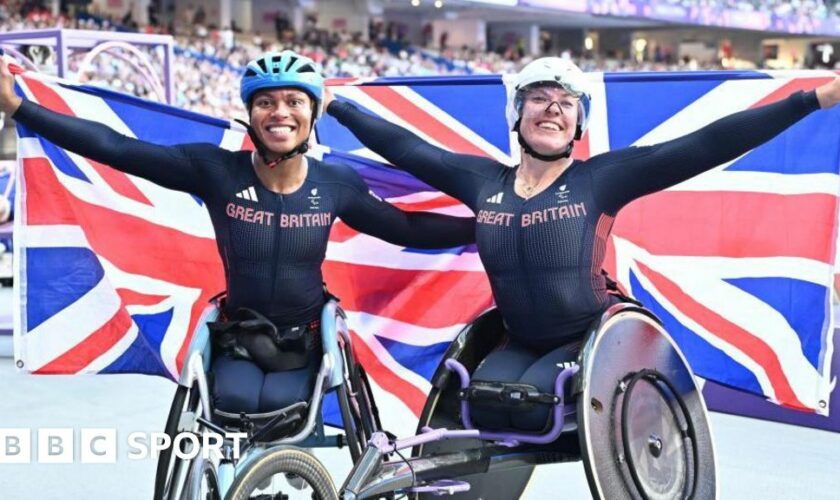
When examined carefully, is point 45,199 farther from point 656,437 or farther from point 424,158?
point 656,437

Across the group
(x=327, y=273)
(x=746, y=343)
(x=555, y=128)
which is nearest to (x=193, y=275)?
(x=327, y=273)

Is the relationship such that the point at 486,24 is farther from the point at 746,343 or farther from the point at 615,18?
the point at 746,343

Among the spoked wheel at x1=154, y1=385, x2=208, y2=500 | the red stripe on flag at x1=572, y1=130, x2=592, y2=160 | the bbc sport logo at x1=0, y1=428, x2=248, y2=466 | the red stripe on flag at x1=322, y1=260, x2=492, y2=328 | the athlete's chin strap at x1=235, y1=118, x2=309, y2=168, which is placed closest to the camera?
the spoked wheel at x1=154, y1=385, x2=208, y2=500

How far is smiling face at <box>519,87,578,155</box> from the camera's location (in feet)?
10.6

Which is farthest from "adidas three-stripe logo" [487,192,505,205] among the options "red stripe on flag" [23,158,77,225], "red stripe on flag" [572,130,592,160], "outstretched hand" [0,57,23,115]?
"red stripe on flag" [23,158,77,225]

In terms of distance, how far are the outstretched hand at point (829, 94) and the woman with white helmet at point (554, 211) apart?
6.2 inches

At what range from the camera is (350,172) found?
3.53 m

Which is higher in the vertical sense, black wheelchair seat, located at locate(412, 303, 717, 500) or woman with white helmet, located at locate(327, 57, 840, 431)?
woman with white helmet, located at locate(327, 57, 840, 431)

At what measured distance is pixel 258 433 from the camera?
3.01 metres

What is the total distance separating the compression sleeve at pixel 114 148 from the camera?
10.7 ft

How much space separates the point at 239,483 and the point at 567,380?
3.14ft

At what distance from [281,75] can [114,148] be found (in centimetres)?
54

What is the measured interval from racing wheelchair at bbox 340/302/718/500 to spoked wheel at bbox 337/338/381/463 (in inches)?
5.5

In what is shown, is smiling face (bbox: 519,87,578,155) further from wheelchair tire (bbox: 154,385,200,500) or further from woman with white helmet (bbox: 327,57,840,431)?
wheelchair tire (bbox: 154,385,200,500)
